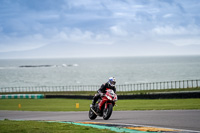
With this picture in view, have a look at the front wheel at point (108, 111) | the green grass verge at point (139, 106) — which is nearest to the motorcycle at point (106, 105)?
the front wheel at point (108, 111)

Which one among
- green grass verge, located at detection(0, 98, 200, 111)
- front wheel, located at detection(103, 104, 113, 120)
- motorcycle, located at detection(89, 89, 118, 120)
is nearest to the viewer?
motorcycle, located at detection(89, 89, 118, 120)

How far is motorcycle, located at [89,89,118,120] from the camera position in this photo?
14.9 metres

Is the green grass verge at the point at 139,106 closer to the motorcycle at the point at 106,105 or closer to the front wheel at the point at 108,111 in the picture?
the motorcycle at the point at 106,105

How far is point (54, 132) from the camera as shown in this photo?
10531mm

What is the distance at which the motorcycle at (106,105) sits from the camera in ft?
49.0

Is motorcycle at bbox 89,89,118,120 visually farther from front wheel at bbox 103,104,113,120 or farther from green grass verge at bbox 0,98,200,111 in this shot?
green grass verge at bbox 0,98,200,111

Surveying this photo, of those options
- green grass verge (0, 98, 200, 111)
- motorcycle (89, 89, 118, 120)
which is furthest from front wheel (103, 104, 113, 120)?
green grass verge (0, 98, 200, 111)

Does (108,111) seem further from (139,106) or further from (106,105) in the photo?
(139,106)

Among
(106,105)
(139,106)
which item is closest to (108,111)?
(106,105)

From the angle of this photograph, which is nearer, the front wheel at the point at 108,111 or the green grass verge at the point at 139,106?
the front wheel at the point at 108,111

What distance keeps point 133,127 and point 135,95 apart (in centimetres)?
3019

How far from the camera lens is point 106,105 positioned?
1525 cm

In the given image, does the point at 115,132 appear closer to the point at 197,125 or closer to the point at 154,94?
the point at 197,125

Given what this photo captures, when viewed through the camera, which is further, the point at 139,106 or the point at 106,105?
the point at 139,106
